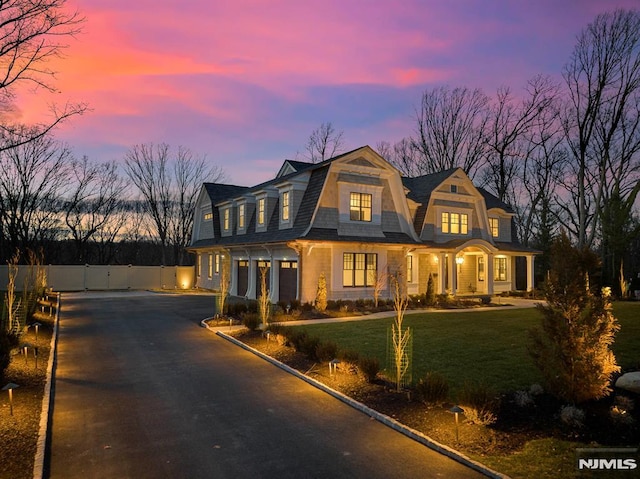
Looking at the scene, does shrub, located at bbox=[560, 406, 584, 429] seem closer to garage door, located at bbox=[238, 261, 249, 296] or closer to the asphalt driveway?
the asphalt driveway

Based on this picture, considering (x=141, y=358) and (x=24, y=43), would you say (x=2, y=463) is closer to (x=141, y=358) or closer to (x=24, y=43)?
(x=141, y=358)

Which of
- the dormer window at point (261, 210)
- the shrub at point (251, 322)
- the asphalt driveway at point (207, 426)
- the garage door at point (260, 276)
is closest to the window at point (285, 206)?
the dormer window at point (261, 210)

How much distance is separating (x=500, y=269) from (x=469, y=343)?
1835 cm

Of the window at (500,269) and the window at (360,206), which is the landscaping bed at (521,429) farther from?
the window at (500,269)

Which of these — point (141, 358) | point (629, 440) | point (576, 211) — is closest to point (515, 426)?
point (629, 440)

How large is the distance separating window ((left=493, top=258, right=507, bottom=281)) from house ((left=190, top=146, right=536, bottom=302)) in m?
0.07

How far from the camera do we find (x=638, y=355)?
1036 cm

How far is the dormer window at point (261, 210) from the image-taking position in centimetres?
2295

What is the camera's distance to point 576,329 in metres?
6.43

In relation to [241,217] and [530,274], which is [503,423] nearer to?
[241,217]

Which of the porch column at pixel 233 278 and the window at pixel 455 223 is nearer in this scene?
the window at pixel 455 223

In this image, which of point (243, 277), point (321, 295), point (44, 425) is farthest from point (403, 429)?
point (243, 277)

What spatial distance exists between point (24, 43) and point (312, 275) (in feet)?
45.6

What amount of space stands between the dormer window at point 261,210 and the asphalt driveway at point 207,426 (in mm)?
12973
